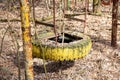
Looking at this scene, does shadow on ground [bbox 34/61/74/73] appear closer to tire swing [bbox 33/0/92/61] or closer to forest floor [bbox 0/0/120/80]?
forest floor [bbox 0/0/120/80]

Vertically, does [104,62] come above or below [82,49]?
below

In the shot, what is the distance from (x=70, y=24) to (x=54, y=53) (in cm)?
457

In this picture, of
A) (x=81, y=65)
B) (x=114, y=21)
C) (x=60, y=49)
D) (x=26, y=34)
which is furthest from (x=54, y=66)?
(x=26, y=34)

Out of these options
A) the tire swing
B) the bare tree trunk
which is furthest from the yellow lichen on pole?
the bare tree trunk

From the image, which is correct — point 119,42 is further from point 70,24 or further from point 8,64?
point 8,64

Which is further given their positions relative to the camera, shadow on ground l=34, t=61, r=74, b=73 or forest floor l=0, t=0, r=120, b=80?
shadow on ground l=34, t=61, r=74, b=73

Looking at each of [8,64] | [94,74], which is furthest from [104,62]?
[8,64]

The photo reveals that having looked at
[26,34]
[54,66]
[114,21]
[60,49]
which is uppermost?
[26,34]

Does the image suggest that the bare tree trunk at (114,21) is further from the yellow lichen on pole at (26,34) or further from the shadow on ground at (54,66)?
the yellow lichen on pole at (26,34)

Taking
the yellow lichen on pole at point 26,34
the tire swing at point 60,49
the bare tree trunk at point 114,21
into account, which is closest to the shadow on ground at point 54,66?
the tire swing at point 60,49

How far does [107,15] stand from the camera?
1177cm

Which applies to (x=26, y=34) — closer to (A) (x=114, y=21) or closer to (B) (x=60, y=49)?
(B) (x=60, y=49)

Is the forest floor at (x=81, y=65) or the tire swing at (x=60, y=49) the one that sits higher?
the tire swing at (x=60, y=49)

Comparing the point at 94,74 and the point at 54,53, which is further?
the point at 94,74
